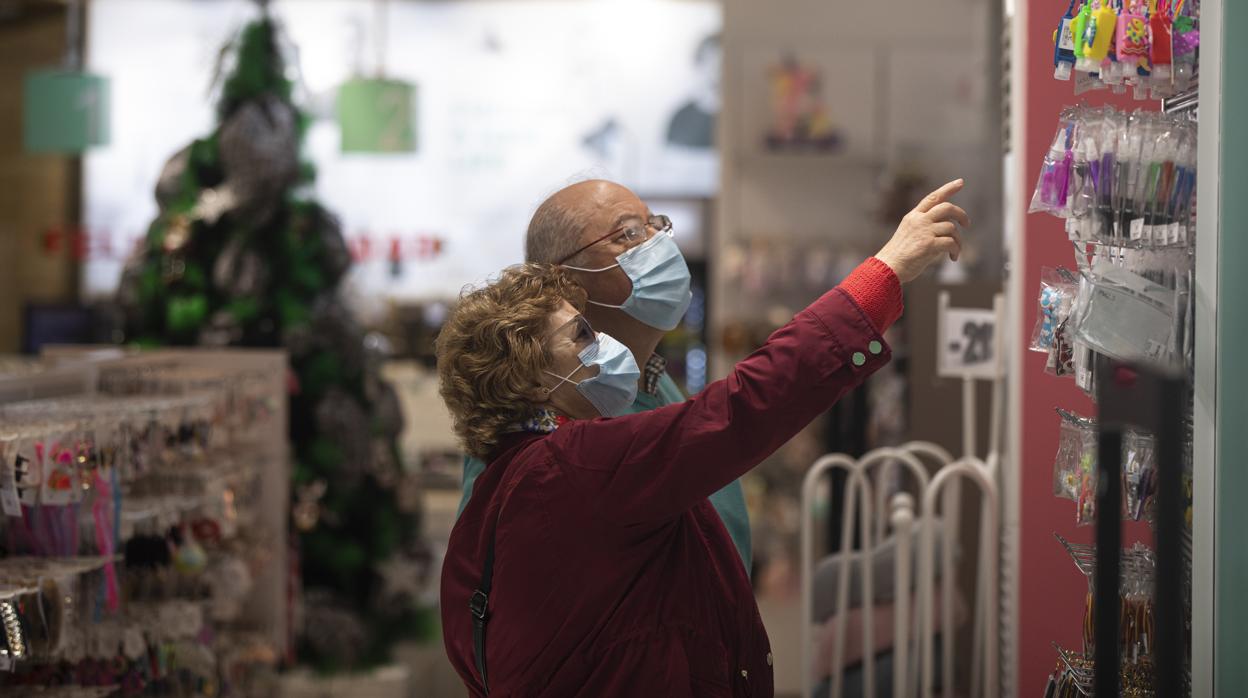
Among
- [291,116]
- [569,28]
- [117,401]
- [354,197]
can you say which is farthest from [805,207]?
[117,401]

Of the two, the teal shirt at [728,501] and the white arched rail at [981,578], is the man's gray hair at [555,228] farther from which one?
the white arched rail at [981,578]

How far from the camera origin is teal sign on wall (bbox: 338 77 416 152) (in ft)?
19.4

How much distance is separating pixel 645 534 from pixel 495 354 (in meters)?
0.34

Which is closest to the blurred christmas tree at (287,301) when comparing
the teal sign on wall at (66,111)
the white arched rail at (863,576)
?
the teal sign on wall at (66,111)

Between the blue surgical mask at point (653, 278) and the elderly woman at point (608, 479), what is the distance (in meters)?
0.22

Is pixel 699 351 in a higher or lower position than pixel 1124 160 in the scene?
lower

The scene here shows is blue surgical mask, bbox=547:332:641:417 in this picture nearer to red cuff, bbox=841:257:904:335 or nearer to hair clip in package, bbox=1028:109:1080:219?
red cuff, bbox=841:257:904:335

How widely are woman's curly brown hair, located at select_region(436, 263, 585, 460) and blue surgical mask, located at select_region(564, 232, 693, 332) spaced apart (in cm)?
27

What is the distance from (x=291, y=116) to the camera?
15.5 feet

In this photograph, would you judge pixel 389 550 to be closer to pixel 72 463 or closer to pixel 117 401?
pixel 117 401

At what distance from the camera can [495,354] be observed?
71.9 inches

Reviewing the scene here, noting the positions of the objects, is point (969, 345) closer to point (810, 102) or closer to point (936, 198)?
point (936, 198)

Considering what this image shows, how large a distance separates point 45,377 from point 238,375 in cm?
63

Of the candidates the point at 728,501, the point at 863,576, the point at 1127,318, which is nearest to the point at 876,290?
the point at 1127,318
